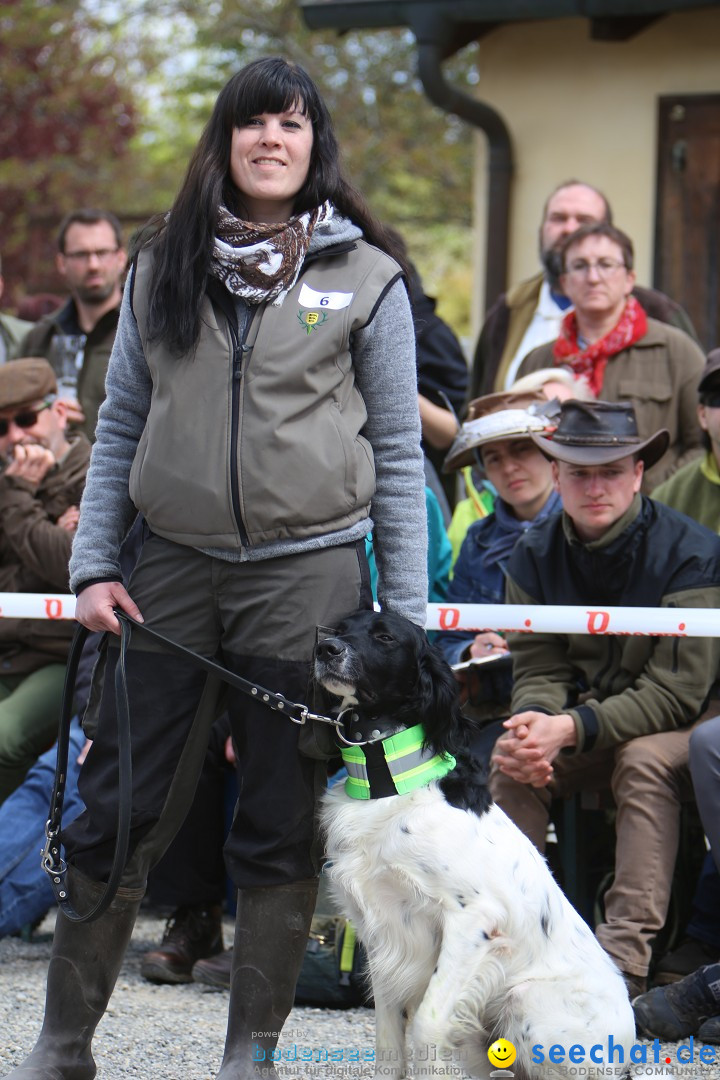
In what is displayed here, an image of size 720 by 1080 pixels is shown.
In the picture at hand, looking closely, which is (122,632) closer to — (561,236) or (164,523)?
(164,523)

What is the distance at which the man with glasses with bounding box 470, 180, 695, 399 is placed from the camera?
640cm

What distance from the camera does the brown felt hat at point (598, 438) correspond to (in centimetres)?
433

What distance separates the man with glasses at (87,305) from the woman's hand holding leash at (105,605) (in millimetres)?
3329

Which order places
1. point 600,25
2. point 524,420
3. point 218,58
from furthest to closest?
point 218,58, point 600,25, point 524,420

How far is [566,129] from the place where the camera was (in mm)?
8938

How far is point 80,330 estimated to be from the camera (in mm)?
6676

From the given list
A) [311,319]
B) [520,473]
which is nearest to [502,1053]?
[311,319]

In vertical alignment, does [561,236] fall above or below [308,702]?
above

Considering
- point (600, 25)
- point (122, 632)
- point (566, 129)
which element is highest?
point (600, 25)

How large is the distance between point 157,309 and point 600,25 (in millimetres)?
6323

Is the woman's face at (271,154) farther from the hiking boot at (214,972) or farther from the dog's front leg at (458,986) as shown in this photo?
the hiking boot at (214,972)

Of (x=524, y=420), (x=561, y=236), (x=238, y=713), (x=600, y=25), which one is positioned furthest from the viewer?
(x=600, y=25)

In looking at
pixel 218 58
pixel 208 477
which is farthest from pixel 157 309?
pixel 218 58

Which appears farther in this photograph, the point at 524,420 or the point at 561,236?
the point at 561,236
